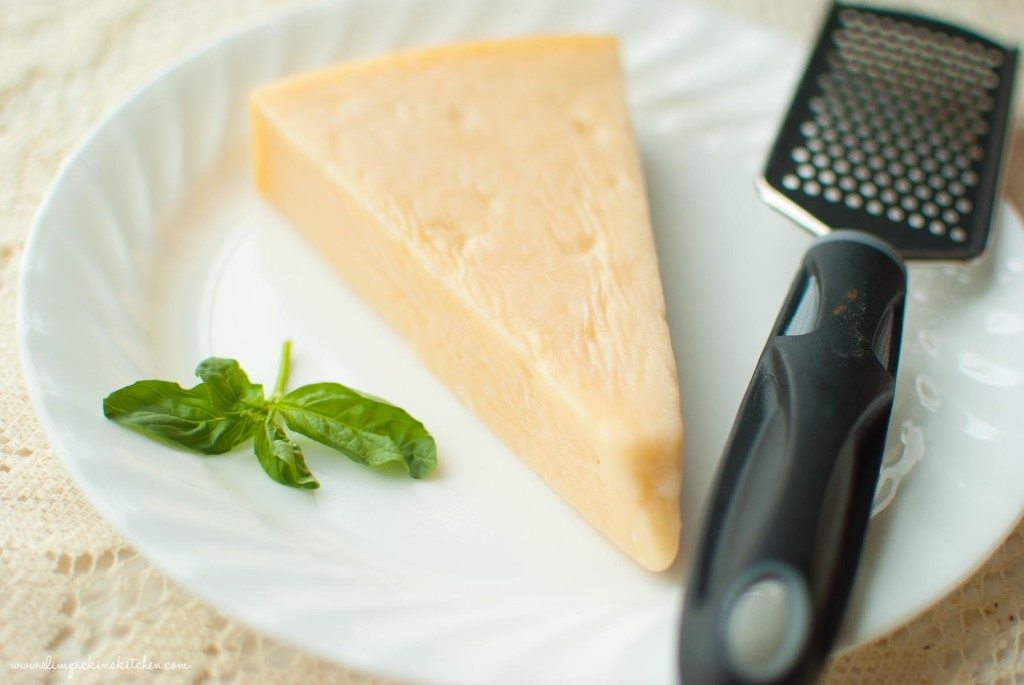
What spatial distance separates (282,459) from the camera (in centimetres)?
100

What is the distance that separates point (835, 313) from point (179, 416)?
0.70 metres

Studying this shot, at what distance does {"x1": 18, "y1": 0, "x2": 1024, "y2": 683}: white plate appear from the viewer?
88 centimetres

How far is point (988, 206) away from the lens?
132cm

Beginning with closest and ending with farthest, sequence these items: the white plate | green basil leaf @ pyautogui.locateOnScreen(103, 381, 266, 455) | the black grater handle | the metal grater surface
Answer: the black grater handle, the white plate, green basil leaf @ pyautogui.locateOnScreen(103, 381, 266, 455), the metal grater surface

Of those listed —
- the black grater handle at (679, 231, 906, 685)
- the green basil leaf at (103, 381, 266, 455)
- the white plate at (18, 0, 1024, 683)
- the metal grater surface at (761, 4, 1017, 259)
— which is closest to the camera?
the black grater handle at (679, 231, 906, 685)

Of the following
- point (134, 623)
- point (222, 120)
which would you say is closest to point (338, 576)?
point (134, 623)

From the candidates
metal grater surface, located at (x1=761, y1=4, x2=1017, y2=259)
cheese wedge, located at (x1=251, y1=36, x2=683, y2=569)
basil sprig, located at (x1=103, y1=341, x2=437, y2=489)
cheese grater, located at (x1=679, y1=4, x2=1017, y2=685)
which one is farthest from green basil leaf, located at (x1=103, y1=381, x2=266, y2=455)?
metal grater surface, located at (x1=761, y1=4, x2=1017, y2=259)

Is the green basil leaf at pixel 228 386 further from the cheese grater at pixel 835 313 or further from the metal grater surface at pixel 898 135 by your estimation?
the metal grater surface at pixel 898 135

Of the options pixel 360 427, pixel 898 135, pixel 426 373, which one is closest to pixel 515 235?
pixel 426 373

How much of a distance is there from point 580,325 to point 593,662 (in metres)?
0.37

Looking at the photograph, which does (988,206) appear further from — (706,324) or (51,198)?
(51,198)

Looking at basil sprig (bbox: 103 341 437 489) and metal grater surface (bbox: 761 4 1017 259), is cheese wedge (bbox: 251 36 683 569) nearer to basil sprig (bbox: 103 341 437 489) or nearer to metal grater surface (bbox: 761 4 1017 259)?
basil sprig (bbox: 103 341 437 489)

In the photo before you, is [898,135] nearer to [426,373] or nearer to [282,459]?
[426,373]

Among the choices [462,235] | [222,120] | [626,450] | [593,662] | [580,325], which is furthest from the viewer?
[222,120]
